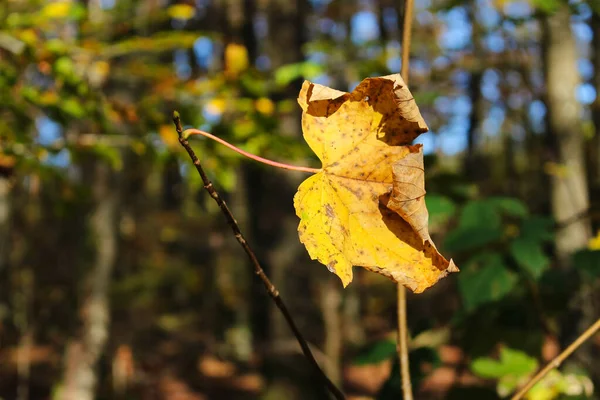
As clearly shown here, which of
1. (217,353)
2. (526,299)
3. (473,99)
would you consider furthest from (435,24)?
(526,299)

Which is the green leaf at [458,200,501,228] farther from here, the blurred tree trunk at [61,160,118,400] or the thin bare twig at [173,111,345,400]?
the blurred tree trunk at [61,160,118,400]

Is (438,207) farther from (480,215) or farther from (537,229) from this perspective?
(537,229)

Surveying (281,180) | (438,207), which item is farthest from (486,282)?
(281,180)

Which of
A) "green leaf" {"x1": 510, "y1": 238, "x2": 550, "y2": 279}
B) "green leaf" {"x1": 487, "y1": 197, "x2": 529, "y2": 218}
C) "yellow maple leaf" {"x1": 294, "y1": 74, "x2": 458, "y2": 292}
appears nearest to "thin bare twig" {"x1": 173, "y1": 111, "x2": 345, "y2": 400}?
"yellow maple leaf" {"x1": 294, "y1": 74, "x2": 458, "y2": 292}

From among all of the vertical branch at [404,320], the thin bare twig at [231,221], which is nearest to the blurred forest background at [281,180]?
the vertical branch at [404,320]

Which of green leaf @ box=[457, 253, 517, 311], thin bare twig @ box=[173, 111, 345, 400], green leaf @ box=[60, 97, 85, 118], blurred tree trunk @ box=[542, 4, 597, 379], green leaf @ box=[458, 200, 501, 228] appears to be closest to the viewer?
thin bare twig @ box=[173, 111, 345, 400]

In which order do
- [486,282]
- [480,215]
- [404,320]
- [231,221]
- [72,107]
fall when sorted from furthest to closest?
[72,107], [480,215], [486,282], [404,320], [231,221]
